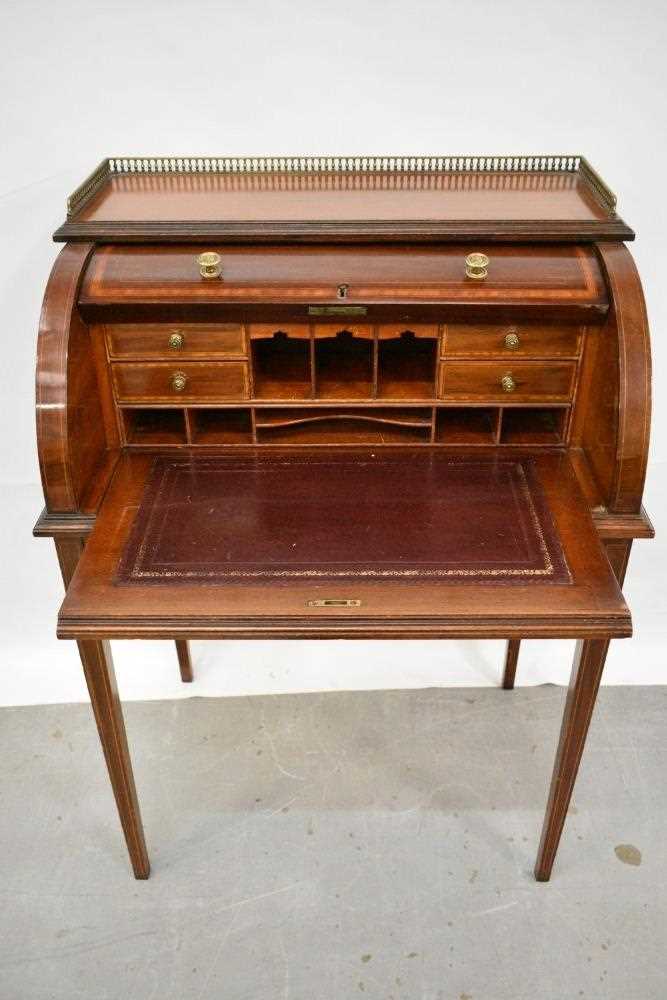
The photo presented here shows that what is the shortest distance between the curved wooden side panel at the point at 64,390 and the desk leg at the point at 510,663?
5.31 feet

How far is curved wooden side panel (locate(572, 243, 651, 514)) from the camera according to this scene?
207 cm

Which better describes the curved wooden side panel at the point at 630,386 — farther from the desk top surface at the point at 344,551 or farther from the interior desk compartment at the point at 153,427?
the interior desk compartment at the point at 153,427

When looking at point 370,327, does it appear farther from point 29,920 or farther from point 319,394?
point 29,920

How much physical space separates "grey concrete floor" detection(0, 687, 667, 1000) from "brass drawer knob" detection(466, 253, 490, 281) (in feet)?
5.33

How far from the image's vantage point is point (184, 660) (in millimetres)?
3232

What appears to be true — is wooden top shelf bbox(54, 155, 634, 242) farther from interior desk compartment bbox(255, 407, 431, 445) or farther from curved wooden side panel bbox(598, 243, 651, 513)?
interior desk compartment bbox(255, 407, 431, 445)

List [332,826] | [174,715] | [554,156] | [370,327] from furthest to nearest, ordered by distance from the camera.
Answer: [174,715]
[332,826]
[554,156]
[370,327]

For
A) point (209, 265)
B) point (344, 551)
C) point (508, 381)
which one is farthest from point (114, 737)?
point (508, 381)

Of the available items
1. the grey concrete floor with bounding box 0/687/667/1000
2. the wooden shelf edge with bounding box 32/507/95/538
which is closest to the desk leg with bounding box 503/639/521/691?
the grey concrete floor with bounding box 0/687/667/1000

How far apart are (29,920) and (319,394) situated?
1.66 metres

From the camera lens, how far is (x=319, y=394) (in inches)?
91.2

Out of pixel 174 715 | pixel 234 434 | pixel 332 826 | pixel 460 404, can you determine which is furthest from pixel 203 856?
pixel 460 404

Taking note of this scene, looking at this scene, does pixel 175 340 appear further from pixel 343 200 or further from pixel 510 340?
pixel 510 340

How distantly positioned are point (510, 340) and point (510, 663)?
137 centimetres
